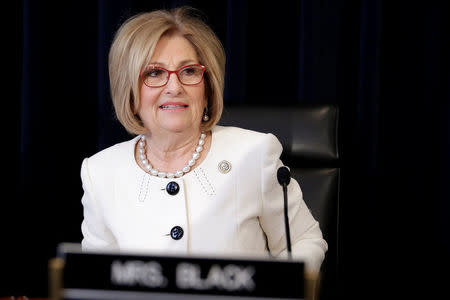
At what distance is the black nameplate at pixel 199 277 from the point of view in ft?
2.16

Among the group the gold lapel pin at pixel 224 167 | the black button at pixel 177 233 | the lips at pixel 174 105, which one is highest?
the lips at pixel 174 105

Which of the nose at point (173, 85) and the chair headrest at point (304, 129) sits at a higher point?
the nose at point (173, 85)

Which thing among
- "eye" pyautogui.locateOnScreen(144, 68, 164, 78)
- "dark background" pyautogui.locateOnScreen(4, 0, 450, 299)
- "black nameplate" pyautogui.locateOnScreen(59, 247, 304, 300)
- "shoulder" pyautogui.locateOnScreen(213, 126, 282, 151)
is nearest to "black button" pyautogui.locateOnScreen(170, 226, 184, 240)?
"shoulder" pyautogui.locateOnScreen(213, 126, 282, 151)

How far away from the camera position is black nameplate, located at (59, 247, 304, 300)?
660mm

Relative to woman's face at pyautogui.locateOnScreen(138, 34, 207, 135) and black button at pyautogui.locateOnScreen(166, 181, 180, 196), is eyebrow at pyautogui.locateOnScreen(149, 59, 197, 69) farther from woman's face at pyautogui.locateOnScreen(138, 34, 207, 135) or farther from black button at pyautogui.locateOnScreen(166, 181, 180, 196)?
black button at pyautogui.locateOnScreen(166, 181, 180, 196)

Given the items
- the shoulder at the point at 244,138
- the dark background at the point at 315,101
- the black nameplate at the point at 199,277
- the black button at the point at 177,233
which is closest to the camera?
the black nameplate at the point at 199,277

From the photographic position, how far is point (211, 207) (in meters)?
1.34

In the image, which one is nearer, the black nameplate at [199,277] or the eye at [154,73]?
the black nameplate at [199,277]

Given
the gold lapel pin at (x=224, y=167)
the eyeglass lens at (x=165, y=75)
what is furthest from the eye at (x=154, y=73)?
the gold lapel pin at (x=224, y=167)

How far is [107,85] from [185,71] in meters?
0.72

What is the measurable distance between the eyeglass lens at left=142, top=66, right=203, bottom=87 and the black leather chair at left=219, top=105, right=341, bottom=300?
271 millimetres

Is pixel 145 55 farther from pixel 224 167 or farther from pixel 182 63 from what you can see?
pixel 224 167

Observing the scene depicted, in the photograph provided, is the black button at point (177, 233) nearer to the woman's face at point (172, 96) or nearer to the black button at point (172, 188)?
the black button at point (172, 188)

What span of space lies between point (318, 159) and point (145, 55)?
1.75ft
